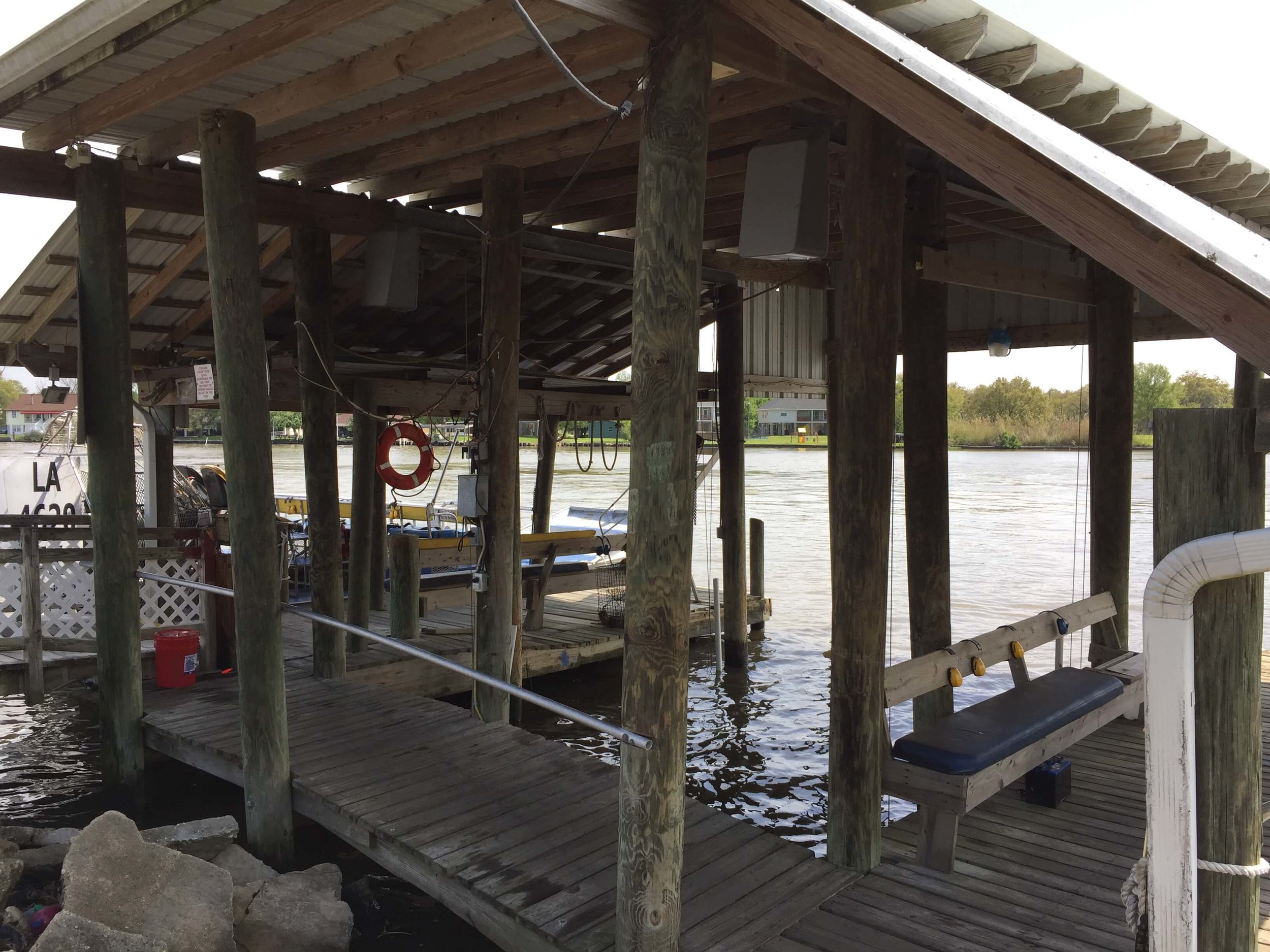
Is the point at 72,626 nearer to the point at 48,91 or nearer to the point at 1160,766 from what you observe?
the point at 48,91

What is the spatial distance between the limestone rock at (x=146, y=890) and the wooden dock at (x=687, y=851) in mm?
768

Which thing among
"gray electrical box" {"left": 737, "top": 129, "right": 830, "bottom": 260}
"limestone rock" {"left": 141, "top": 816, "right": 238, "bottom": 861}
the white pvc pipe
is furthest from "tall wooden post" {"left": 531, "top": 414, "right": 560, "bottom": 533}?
the white pvc pipe

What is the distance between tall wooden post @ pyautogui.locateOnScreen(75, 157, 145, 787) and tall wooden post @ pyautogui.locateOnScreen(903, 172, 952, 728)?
495cm

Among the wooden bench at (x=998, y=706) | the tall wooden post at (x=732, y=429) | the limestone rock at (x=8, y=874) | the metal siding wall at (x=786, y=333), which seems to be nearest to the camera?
the wooden bench at (x=998, y=706)

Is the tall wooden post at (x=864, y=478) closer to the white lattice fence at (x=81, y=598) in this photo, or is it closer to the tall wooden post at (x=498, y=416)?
the tall wooden post at (x=498, y=416)

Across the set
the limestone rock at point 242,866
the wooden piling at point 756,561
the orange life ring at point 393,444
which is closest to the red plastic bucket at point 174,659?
the orange life ring at point 393,444

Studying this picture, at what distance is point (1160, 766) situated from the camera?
7.33 ft

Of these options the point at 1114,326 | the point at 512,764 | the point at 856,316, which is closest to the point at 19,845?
the point at 512,764

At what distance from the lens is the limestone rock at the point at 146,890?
4.27 m

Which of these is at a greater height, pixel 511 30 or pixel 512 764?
pixel 511 30

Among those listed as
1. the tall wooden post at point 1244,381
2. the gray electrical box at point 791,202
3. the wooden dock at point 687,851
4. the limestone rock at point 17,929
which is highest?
the gray electrical box at point 791,202

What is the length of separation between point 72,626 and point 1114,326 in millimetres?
8878

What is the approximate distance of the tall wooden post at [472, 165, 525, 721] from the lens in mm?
6695

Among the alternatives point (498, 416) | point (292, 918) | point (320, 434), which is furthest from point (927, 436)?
point (320, 434)
